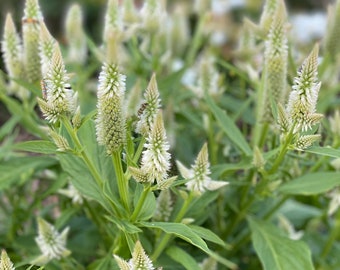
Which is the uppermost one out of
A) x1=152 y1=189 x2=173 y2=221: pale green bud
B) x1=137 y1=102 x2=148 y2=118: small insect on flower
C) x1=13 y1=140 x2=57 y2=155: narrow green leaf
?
x1=137 y1=102 x2=148 y2=118: small insect on flower

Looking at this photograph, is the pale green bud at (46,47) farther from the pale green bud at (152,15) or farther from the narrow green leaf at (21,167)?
the pale green bud at (152,15)

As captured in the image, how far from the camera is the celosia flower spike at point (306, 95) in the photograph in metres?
1.25

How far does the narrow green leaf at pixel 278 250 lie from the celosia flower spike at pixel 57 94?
667mm

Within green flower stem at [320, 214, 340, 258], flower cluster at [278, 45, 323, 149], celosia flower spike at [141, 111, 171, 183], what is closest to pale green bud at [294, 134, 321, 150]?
flower cluster at [278, 45, 323, 149]

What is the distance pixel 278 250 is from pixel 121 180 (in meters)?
0.53

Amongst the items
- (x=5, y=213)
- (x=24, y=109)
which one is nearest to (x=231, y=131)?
(x=24, y=109)

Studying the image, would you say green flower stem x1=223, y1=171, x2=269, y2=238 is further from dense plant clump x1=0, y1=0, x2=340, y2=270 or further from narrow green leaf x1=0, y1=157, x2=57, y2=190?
narrow green leaf x1=0, y1=157, x2=57, y2=190

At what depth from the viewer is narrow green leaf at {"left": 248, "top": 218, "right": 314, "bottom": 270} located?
1559 mm

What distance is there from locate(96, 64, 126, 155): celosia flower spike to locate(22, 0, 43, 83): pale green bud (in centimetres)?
47

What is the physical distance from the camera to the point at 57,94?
1263mm

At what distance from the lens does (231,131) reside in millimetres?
1669

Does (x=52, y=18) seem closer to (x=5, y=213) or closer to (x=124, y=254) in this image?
(x=5, y=213)

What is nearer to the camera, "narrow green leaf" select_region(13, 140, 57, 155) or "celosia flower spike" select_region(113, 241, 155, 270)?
"celosia flower spike" select_region(113, 241, 155, 270)

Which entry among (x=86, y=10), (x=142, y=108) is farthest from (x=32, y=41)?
(x=86, y=10)
